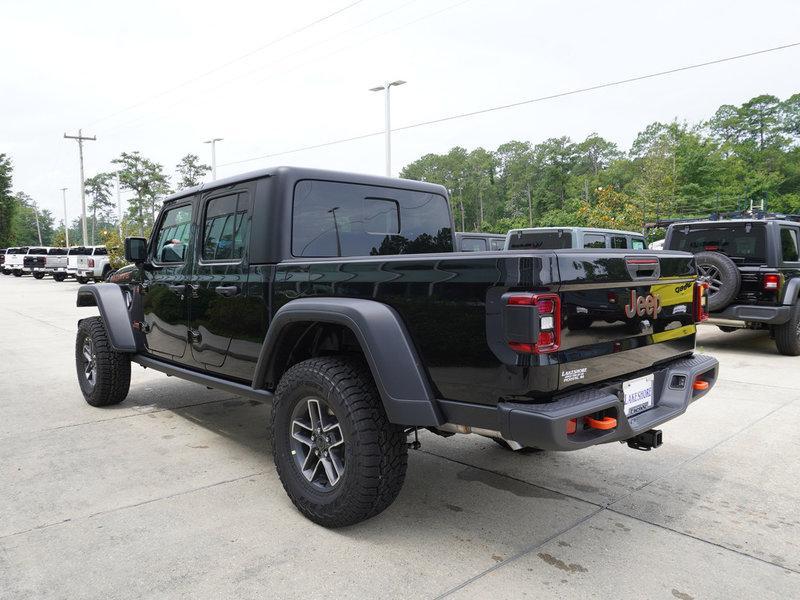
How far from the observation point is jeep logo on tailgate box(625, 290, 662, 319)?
2.83 m

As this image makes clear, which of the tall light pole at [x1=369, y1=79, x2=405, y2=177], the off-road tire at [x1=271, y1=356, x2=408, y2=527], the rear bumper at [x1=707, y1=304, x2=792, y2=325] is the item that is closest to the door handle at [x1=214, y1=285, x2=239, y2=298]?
the off-road tire at [x1=271, y1=356, x2=408, y2=527]

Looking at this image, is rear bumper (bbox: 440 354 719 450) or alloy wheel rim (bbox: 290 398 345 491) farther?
alloy wheel rim (bbox: 290 398 345 491)

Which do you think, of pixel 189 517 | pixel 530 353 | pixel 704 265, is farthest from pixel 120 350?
pixel 704 265

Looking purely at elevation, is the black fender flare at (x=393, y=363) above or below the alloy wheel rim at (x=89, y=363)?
above

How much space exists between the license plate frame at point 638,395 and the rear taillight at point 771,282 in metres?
6.05

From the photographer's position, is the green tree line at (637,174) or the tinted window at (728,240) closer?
the tinted window at (728,240)

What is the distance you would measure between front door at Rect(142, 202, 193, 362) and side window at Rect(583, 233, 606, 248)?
724 cm

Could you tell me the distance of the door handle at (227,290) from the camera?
3744 mm

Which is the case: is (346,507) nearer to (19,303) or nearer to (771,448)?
(771,448)

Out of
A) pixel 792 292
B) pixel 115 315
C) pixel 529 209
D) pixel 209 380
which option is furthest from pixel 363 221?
pixel 529 209

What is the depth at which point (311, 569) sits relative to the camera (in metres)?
2.68

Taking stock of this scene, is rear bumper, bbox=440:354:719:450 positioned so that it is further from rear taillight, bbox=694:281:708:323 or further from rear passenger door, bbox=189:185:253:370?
rear passenger door, bbox=189:185:253:370

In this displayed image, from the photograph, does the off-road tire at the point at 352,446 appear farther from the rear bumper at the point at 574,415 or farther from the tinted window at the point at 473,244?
the tinted window at the point at 473,244

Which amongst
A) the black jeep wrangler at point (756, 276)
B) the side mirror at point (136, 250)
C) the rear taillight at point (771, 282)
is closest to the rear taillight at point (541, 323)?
the side mirror at point (136, 250)
